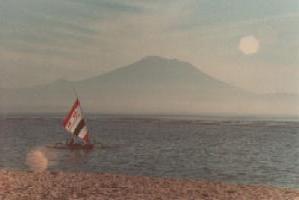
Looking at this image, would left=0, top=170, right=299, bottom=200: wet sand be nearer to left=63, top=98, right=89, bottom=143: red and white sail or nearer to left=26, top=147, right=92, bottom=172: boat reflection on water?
left=26, top=147, right=92, bottom=172: boat reflection on water

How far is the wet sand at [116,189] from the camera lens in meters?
14.6

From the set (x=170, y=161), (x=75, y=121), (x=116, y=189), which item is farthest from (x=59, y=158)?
(x=116, y=189)

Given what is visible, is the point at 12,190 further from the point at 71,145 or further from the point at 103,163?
the point at 71,145

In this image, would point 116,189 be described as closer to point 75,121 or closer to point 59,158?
point 59,158

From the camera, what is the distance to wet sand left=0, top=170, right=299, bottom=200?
47.9 feet

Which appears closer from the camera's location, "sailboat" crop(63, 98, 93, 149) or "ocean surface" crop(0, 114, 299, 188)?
"ocean surface" crop(0, 114, 299, 188)

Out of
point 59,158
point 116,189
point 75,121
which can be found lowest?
point 59,158

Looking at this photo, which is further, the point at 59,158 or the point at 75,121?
the point at 75,121

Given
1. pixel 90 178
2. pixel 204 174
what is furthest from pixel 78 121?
pixel 90 178

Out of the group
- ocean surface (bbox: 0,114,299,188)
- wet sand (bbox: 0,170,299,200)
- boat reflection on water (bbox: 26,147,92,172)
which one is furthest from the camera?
boat reflection on water (bbox: 26,147,92,172)

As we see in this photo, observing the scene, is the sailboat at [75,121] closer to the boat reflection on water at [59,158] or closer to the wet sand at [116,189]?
the boat reflection on water at [59,158]

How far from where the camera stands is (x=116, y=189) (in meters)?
15.6

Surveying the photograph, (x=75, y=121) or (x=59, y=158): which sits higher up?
(x=75, y=121)

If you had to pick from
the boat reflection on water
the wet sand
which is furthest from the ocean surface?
the wet sand
